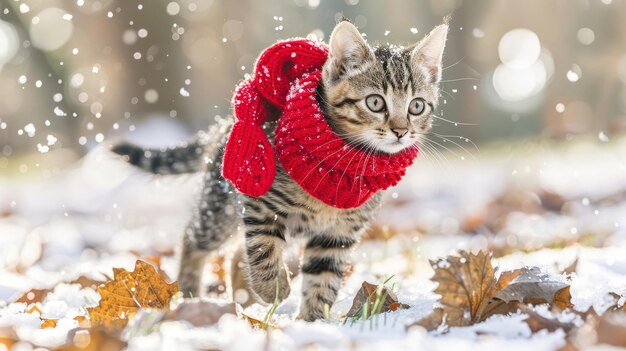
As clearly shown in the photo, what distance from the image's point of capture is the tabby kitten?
9.41ft

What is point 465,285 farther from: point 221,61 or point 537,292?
point 221,61

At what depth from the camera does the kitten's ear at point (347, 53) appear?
2861 mm

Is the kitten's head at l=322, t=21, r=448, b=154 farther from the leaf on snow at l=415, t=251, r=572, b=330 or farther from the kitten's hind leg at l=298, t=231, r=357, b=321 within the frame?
the leaf on snow at l=415, t=251, r=572, b=330

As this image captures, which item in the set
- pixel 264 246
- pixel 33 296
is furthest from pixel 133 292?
pixel 33 296

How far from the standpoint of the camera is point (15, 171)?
10.7 m

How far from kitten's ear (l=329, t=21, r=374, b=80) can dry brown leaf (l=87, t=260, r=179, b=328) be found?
1089mm

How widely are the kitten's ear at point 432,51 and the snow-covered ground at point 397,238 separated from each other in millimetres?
427

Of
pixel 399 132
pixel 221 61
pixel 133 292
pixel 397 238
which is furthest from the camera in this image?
pixel 221 61

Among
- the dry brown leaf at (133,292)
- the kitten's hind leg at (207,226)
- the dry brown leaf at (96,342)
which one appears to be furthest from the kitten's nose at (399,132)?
the dry brown leaf at (96,342)

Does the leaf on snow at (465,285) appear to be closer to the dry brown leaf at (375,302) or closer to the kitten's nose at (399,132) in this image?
the dry brown leaf at (375,302)

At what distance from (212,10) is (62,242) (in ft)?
23.8

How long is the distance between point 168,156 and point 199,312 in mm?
2025

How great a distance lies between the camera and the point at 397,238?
5.54m

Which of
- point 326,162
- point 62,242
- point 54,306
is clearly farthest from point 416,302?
point 62,242
